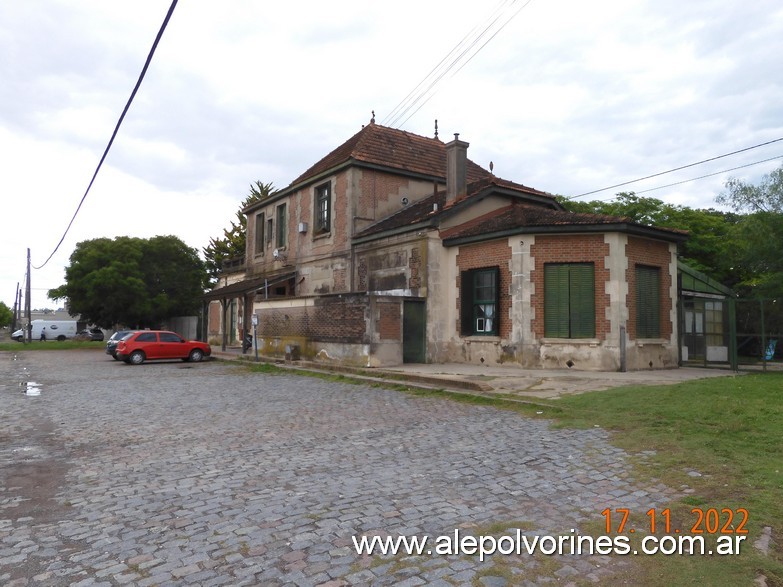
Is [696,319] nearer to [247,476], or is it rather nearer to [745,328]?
[745,328]

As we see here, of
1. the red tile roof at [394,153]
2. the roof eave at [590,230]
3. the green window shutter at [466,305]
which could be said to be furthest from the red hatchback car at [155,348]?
the roof eave at [590,230]

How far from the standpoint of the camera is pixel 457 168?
792 inches

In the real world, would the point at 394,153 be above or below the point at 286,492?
above

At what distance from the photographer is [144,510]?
468 centimetres

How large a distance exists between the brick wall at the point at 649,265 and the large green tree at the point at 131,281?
33.0 m

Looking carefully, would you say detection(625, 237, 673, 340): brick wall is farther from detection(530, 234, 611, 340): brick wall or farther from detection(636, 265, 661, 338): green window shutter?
detection(530, 234, 611, 340): brick wall

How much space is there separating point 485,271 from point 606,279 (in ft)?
11.9

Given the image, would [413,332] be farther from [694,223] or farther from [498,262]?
[694,223]

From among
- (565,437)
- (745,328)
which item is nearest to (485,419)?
(565,437)

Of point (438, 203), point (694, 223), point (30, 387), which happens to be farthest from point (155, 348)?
point (694, 223)

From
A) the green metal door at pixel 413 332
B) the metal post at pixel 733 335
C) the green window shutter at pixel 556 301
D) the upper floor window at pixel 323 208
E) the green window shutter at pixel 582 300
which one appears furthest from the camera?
the upper floor window at pixel 323 208

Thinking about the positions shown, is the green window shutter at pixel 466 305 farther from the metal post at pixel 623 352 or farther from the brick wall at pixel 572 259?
the metal post at pixel 623 352

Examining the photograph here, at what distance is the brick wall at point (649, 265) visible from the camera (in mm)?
15648

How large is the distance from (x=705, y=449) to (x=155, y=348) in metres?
22.5
